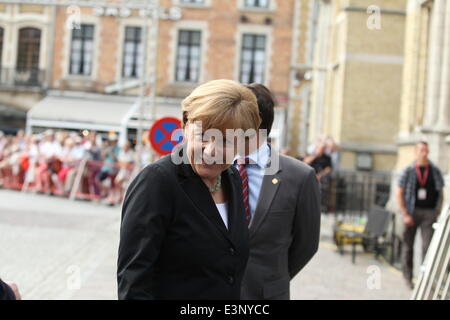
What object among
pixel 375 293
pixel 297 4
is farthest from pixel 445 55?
pixel 297 4

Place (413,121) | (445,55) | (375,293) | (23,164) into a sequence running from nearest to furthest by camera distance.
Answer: (375,293), (445,55), (413,121), (23,164)

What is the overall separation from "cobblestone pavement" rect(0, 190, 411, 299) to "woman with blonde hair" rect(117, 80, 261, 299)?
5.22 metres

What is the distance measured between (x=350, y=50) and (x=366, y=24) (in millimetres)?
775

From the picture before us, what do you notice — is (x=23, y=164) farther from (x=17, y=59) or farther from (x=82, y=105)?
(x=17, y=59)

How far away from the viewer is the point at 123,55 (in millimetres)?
37250

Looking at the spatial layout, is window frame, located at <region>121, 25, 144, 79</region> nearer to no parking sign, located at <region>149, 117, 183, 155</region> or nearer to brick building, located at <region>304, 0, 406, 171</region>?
brick building, located at <region>304, 0, 406, 171</region>

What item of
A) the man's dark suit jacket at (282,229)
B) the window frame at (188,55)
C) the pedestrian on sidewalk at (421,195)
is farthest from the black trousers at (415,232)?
the window frame at (188,55)

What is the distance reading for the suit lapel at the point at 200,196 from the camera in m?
2.78

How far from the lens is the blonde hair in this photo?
105 inches

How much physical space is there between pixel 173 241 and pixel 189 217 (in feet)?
0.34

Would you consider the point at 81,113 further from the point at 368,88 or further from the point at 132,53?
the point at 368,88

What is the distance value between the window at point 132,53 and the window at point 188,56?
1.94m

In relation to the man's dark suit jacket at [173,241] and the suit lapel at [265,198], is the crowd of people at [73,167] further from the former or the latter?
the man's dark suit jacket at [173,241]

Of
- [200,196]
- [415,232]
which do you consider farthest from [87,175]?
[200,196]
